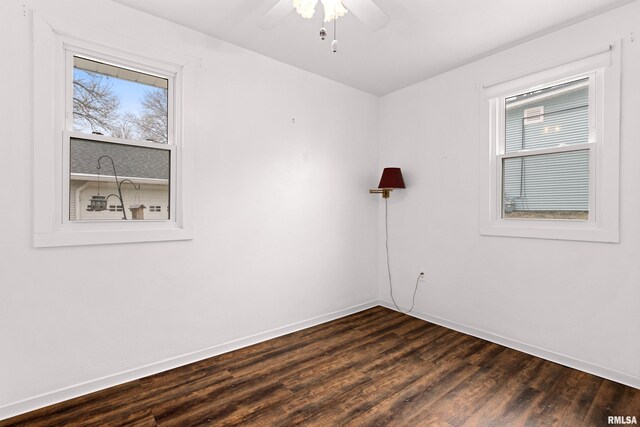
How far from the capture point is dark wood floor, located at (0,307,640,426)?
6.16 ft

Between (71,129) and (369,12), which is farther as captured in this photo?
(71,129)

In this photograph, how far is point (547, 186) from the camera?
8.89 feet

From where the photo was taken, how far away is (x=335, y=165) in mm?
3586

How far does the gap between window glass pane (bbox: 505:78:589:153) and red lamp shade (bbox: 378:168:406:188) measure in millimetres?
1078

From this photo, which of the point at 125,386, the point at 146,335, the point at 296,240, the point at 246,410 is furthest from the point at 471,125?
the point at 125,386

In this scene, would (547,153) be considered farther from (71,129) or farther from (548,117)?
(71,129)

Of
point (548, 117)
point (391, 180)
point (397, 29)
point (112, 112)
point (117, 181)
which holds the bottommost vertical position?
point (117, 181)

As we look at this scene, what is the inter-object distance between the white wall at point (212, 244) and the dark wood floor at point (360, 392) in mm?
272

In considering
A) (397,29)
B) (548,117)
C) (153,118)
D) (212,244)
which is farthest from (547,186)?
(153,118)

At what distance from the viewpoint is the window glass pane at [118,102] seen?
7.17 ft

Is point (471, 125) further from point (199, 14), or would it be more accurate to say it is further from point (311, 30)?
point (199, 14)

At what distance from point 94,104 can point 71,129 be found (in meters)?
0.25

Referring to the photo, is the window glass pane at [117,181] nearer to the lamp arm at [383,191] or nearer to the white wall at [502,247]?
the lamp arm at [383,191]

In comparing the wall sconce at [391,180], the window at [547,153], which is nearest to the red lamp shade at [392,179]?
the wall sconce at [391,180]
